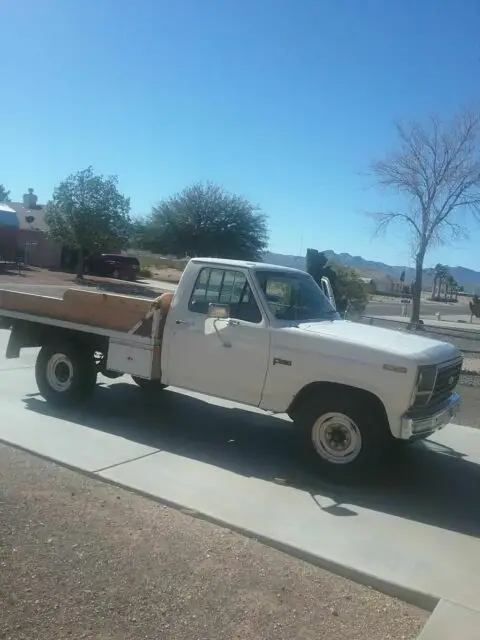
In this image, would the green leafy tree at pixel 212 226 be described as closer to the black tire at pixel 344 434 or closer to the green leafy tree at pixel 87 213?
the green leafy tree at pixel 87 213

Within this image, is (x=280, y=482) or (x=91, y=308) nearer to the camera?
(x=280, y=482)

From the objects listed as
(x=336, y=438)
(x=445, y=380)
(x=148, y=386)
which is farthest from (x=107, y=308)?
(x=445, y=380)

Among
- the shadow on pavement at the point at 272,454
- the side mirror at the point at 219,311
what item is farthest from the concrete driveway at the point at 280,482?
the side mirror at the point at 219,311

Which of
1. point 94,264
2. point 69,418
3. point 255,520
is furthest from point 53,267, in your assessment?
point 255,520

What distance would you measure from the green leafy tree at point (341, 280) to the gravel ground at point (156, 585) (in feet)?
40.5

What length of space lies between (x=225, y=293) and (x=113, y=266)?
39694 millimetres

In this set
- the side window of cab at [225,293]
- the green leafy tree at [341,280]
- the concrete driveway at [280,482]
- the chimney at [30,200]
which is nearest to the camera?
the concrete driveway at [280,482]

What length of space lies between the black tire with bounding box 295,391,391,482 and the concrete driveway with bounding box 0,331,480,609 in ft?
0.61

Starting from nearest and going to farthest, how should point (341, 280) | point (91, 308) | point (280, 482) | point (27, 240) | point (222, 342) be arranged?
1. point (280, 482)
2. point (222, 342)
3. point (91, 308)
4. point (341, 280)
5. point (27, 240)

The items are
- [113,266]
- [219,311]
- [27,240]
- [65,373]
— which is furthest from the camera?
[27,240]

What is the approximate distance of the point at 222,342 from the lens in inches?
265

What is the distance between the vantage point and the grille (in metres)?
6.14

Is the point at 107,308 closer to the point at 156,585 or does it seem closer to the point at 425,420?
the point at 425,420

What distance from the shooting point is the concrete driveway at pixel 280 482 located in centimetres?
450
